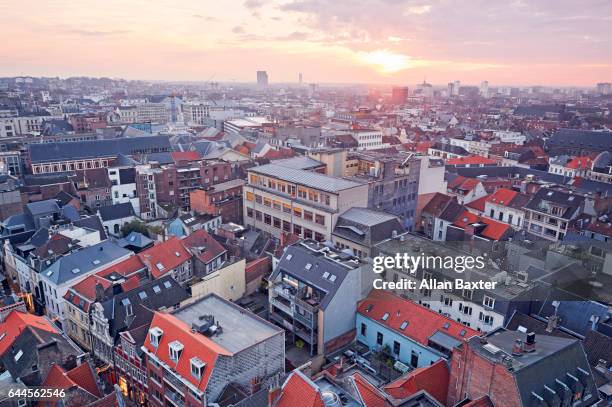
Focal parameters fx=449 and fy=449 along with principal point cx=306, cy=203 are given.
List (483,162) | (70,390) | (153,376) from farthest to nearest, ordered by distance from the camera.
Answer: (483,162) → (153,376) → (70,390)

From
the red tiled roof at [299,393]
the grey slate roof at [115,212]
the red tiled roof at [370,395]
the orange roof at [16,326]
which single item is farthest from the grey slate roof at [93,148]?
→ the red tiled roof at [370,395]

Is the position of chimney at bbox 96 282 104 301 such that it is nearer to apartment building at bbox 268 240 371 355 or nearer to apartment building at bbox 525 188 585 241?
apartment building at bbox 268 240 371 355

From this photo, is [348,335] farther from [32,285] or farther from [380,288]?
[32,285]

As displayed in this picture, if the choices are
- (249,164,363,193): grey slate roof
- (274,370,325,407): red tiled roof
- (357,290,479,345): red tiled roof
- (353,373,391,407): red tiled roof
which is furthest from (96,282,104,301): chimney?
(249,164,363,193): grey slate roof

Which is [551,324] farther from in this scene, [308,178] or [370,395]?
[308,178]

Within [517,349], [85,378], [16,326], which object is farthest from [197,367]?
[517,349]

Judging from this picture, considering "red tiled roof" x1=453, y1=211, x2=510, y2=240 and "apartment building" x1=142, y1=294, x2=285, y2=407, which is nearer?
"apartment building" x1=142, y1=294, x2=285, y2=407

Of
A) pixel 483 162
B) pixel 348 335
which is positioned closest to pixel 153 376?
pixel 348 335
